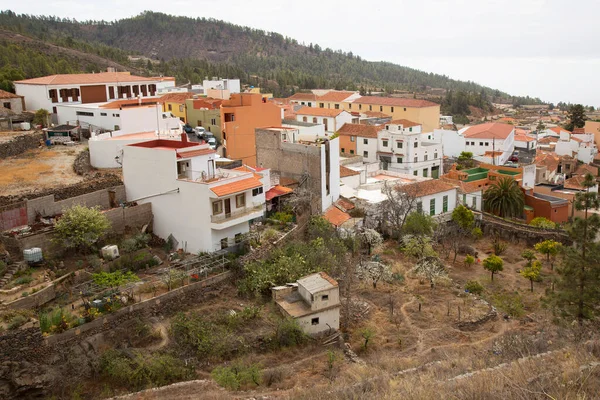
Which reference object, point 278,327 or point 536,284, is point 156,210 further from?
point 536,284

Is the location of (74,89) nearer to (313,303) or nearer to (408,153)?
(408,153)

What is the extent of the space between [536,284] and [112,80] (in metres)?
31.5

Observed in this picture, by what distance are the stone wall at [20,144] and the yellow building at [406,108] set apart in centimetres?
3801

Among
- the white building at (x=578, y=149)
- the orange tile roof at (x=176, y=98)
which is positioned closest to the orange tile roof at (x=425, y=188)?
the orange tile roof at (x=176, y=98)

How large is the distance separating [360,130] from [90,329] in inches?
1214

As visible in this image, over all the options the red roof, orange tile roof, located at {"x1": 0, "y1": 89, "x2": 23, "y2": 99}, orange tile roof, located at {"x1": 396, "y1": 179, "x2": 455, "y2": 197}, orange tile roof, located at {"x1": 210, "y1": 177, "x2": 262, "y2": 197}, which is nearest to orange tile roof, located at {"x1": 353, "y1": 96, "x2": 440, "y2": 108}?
orange tile roof, located at {"x1": 396, "y1": 179, "x2": 455, "y2": 197}

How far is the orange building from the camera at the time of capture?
31562 millimetres

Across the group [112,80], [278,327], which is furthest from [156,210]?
[112,80]

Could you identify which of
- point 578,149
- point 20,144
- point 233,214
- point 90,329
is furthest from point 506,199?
point 20,144

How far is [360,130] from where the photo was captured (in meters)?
42.8

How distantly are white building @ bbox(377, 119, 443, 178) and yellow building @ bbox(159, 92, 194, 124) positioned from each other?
1428cm

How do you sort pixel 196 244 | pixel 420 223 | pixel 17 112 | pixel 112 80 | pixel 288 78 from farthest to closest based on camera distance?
pixel 288 78
pixel 112 80
pixel 17 112
pixel 420 223
pixel 196 244

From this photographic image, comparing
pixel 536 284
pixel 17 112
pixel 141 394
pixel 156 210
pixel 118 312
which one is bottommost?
pixel 536 284

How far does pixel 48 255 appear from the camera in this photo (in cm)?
1814
